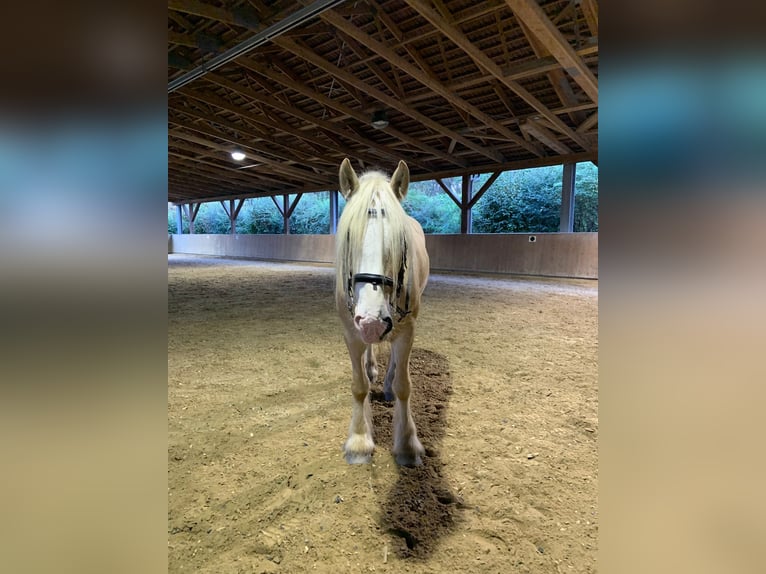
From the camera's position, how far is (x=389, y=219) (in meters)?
1.40

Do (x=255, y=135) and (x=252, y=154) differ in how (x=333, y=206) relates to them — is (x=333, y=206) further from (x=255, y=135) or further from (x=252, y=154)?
(x=255, y=135)

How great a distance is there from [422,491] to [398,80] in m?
7.16

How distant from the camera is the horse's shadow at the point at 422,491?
4.31 ft

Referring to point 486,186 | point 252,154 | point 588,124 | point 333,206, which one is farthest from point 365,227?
point 333,206

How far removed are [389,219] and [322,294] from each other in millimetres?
5643

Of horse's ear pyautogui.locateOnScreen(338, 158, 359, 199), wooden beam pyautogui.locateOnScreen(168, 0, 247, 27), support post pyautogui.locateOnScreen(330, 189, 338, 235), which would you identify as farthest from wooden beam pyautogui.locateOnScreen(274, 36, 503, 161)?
support post pyautogui.locateOnScreen(330, 189, 338, 235)

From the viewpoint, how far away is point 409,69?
5.68 meters

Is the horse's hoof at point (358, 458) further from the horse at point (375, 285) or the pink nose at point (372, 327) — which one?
the pink nose at point (372, 327)

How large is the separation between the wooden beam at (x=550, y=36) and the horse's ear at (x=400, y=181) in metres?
3.34

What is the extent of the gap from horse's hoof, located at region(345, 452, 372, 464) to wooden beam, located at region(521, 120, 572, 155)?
8.21 meters

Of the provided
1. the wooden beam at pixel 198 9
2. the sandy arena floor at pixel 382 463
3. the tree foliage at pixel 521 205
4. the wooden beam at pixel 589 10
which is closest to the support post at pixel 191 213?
the tree foliage at pixel 521 205
